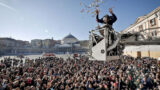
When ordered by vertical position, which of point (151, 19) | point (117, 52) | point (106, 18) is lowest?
point (117, 52)

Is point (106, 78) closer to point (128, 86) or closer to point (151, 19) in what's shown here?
point (128, 86)

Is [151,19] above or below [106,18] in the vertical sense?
above

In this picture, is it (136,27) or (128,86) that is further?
(136,27)

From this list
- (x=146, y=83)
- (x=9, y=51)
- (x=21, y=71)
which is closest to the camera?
(x=146, y=83)

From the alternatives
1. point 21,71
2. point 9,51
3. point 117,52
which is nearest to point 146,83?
point 117,52

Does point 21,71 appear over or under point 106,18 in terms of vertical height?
under

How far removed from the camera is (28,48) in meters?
84.4

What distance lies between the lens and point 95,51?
4.76 metres

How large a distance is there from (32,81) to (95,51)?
28.4ft

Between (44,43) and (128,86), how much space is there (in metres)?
103

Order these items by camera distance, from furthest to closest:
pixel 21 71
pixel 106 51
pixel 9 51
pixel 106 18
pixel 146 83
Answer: pixel 9 51
pixel 21 71
pixel 146 83
pixel 106 18
pixel 106 51

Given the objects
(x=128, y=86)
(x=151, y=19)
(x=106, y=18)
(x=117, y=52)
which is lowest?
(x=128, y=86)

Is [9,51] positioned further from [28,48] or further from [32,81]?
[32,81]

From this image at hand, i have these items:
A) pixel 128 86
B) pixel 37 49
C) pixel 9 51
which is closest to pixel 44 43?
pixel 37 49
